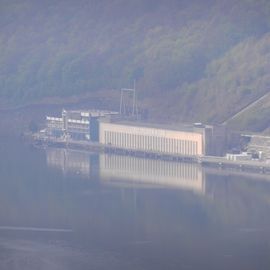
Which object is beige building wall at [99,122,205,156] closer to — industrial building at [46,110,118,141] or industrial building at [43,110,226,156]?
industrial building at [43,110,226,156]

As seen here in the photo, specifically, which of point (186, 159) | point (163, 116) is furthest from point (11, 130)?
point (186, 159)

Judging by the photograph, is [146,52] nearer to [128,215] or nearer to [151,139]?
[151,139]

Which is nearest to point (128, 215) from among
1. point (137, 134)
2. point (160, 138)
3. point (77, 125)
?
point (160, 138)

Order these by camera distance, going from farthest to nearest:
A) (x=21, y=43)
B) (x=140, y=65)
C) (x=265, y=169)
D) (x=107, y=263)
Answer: (x=21, y=43), (x=140, y=65), (x=265, y=169), (x=107, y=263)

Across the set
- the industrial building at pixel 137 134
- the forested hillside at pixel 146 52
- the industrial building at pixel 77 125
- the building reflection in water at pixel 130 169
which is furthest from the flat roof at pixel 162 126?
the forested hillside at pixel 146 52

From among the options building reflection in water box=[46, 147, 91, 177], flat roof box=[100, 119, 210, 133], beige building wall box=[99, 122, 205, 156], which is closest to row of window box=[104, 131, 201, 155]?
beige building wall box=[99, 122, 205, 156]

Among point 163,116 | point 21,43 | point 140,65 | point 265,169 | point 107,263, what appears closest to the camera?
point 107,263

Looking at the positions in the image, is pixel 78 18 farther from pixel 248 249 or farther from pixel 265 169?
pixel 248 249
